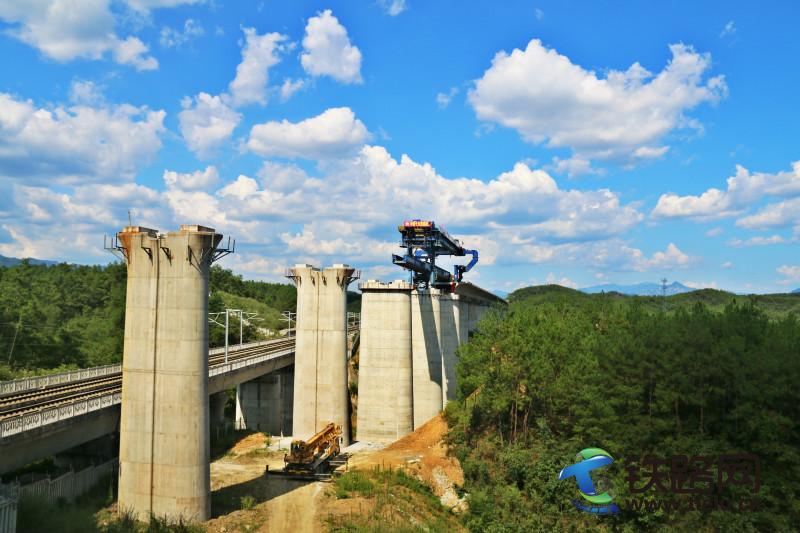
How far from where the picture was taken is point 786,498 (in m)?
28.9

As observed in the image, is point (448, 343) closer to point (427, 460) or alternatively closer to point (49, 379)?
point (427, 460)

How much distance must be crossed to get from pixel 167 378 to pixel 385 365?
2783cm

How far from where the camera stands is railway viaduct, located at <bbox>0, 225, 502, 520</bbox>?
30016 millimetres

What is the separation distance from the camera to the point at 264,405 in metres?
63.4

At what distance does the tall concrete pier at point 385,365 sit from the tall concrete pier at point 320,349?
2420 mm

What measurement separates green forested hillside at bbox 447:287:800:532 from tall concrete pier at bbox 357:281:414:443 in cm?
995

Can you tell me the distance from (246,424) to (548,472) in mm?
38203

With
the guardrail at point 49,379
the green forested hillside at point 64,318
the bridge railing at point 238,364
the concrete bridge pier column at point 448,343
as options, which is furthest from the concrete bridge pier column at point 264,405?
the guardrail at point 49,379

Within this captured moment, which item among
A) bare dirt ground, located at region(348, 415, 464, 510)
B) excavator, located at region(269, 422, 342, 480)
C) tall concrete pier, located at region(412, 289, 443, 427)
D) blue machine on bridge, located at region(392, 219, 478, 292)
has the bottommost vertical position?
bare dirt ground, located at region(348, 415, 464, 510)

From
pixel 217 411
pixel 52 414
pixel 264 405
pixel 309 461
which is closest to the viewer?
pixel 52 414

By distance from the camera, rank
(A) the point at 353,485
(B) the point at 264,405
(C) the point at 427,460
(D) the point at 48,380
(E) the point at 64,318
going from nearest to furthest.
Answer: (A) the point at 353,485 → (D) the point at 48,380 → (C) the point at 427,460 → (B) the point at 264,405 → (E) the point at 64,318

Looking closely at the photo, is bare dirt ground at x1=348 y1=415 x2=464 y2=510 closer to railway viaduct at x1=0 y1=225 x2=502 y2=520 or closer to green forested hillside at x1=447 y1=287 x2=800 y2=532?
green forested hillside at x1=447 y1=287 x2=800 y2=532

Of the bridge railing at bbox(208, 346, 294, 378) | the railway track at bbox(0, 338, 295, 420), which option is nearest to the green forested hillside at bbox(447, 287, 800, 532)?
the bridge railing at bbox(208, 346, 294, 378)

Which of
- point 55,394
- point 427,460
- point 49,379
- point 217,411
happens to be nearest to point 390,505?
point 427,460
